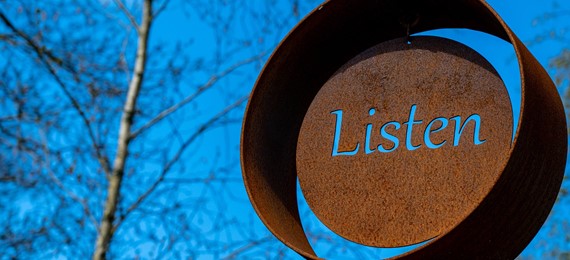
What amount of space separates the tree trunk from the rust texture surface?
2265mm

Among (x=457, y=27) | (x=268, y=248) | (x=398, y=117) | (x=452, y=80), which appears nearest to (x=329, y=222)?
(x=398, y=117)

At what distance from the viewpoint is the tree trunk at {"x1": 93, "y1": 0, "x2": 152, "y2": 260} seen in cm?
435

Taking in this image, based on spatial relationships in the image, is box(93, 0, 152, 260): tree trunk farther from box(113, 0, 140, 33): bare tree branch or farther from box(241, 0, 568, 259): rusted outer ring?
box(241, 0, 568, 259): rusted outer ring

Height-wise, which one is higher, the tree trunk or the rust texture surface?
the tree trunk

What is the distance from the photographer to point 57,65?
494 centimetres

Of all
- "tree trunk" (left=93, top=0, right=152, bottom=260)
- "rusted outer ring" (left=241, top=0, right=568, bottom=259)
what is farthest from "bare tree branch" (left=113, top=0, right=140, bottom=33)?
"rusted outer ring" (left=241, top=0, right=568, bottom=259)

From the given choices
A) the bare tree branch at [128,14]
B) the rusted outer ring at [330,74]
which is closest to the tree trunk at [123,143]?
the bare tree branch at [128,14]

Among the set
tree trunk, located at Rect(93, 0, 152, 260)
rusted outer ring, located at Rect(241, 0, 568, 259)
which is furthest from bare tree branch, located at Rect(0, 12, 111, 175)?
rusted outer ring, located at Rect(241, 0, 568, 259)

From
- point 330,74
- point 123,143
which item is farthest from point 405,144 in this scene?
point 123,143

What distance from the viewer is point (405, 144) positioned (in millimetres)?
2221

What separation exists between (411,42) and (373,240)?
2.26 ft

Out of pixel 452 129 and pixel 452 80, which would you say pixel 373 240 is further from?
pixel 452 80

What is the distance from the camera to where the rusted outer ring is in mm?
2057

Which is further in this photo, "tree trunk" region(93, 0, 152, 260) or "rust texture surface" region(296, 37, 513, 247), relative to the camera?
"tree trunk" region(93, 0, 152, 260)
